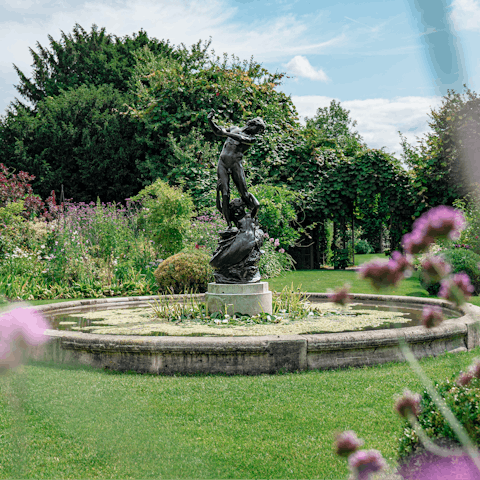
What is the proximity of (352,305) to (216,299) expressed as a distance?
255 cm

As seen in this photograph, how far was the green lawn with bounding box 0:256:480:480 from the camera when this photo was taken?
2.47 meters

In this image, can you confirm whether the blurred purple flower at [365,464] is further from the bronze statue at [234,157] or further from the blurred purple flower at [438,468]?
the bronze statue at [234,157]

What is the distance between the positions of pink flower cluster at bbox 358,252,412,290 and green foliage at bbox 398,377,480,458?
0.70 m

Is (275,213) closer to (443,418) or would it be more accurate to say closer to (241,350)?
(241,350)

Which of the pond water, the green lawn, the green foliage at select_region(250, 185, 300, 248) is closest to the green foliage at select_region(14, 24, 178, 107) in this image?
the green foliage at select_region(250, 185, 300, 248)

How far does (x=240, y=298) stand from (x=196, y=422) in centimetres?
327

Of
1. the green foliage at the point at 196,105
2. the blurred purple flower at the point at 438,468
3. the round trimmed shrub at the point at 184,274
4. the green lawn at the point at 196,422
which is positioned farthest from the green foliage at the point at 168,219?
the blurred purple flower at the point at 438,468

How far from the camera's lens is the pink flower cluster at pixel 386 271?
118 cm

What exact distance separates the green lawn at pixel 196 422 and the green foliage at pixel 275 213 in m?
9.36

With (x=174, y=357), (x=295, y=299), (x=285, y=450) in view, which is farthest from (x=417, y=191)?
(x=285, y=450)

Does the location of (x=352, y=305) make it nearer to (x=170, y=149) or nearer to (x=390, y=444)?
(x=390, y=444)

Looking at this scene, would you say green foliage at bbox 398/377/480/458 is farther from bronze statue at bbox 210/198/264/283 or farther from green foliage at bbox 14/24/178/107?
green foliage at bbox 14/24/178/107

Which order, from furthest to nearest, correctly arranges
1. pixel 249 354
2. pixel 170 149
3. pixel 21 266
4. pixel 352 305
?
pixel 170 149
pixel 21 266
pixel 352 305
pixel 249 354

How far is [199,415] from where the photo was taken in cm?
318
